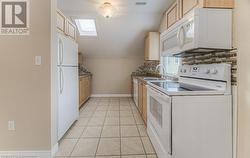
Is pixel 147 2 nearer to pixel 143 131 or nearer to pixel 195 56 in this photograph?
pixel 195 56

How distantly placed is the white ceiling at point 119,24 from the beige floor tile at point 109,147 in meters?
2.87

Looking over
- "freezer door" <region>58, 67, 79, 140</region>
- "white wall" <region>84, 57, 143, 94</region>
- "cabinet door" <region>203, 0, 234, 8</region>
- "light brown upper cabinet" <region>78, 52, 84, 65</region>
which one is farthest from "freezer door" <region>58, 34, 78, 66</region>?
"white wall" <region>84, 57, 143, 94</region>

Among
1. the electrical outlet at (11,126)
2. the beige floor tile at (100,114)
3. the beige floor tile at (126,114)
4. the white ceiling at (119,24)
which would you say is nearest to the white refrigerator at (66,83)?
the electrical outlet at (11,126)

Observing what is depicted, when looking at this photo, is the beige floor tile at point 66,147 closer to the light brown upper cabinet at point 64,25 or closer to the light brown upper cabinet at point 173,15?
the light brown upper cabinet at point 64,25

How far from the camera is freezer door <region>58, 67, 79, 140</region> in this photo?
9.66 ft

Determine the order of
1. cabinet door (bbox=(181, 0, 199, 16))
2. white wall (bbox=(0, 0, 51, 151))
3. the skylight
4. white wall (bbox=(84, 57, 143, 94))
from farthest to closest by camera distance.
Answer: white wall (bbox=(84, 57, 143, 94)) → the skylight → white wall (bbox=(0, 0, 51, 151)) → cabinet door (bbox=(181, 0, 199, 16))

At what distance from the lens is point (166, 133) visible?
1.96 meters

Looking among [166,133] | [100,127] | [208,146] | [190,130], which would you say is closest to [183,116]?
[190,130]

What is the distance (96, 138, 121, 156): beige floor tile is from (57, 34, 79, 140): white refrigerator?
661 millimetres

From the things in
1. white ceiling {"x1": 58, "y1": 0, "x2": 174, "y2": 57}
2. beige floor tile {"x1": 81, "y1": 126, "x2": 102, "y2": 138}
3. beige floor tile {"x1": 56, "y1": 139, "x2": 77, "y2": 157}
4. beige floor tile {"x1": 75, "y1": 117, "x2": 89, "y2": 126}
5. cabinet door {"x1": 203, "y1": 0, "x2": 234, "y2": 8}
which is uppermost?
white ceiling {"x1": 58, "y1": 0, "x2": 174, "y2": 57}

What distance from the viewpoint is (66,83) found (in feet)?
10.8

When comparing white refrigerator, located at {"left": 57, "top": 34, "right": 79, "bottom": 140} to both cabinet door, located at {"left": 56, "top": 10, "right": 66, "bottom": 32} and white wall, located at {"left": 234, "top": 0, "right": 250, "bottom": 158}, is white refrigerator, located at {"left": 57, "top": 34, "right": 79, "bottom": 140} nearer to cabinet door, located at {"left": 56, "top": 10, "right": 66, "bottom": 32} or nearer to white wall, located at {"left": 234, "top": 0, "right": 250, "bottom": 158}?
cabinet door, located at {"left": 56, "top": 10, "right": 66, "bottom": 32}

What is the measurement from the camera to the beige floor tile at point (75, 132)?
126 inches

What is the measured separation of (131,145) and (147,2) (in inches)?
120
